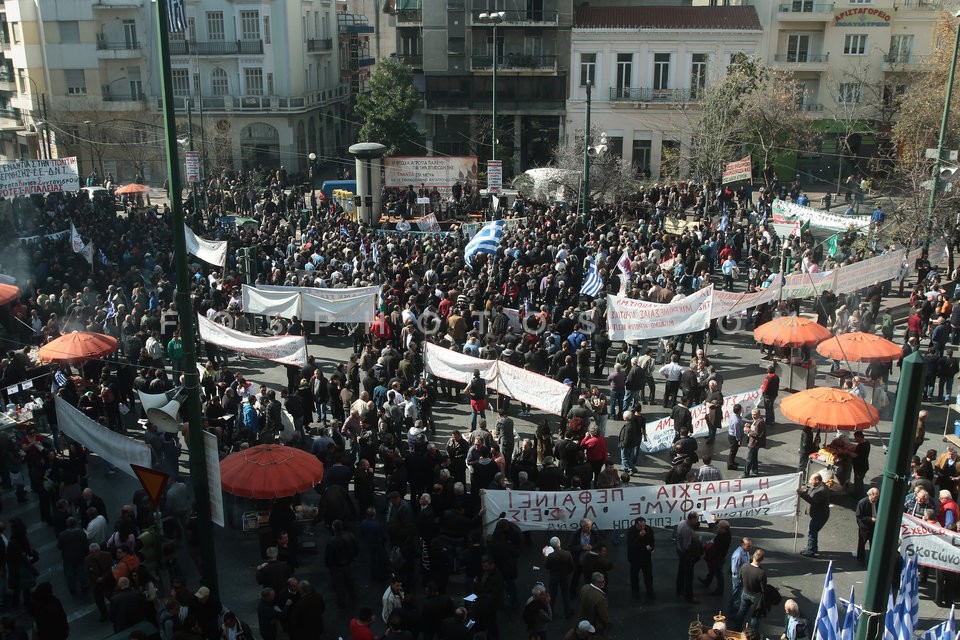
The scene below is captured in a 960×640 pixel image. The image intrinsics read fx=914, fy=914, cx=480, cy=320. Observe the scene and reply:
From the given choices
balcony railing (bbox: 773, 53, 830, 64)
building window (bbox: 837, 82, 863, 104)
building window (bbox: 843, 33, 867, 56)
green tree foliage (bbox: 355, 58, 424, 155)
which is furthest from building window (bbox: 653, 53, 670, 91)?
green tree foliage (bbox: 355, 58, 424, 155)

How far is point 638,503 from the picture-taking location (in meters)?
12.3

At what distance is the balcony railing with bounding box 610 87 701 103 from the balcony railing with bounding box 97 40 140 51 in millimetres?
28040

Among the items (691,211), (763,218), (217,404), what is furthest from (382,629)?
(691,211)

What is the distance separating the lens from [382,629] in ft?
37.9

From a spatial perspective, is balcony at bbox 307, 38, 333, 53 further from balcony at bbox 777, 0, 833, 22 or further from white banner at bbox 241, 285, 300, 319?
white banner at bbox 241, 285, 300, 319

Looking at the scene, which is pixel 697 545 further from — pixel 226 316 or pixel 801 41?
pixel 801 41

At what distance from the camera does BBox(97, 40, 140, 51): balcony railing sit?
5350 centimetres

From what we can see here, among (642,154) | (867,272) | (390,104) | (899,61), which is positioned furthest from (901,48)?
(867,272)

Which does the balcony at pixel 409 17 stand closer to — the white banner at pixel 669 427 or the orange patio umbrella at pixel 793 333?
the orange patio umbrella at pixel 793 333

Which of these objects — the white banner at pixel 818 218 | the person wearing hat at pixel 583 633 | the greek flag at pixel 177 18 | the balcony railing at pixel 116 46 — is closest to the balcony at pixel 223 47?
the balcony railing at pixel 116 46

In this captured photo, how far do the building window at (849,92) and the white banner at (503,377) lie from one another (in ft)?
124

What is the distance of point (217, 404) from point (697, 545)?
337 inches

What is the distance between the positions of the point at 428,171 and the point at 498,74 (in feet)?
51.2

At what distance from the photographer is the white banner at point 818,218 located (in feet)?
90.5
